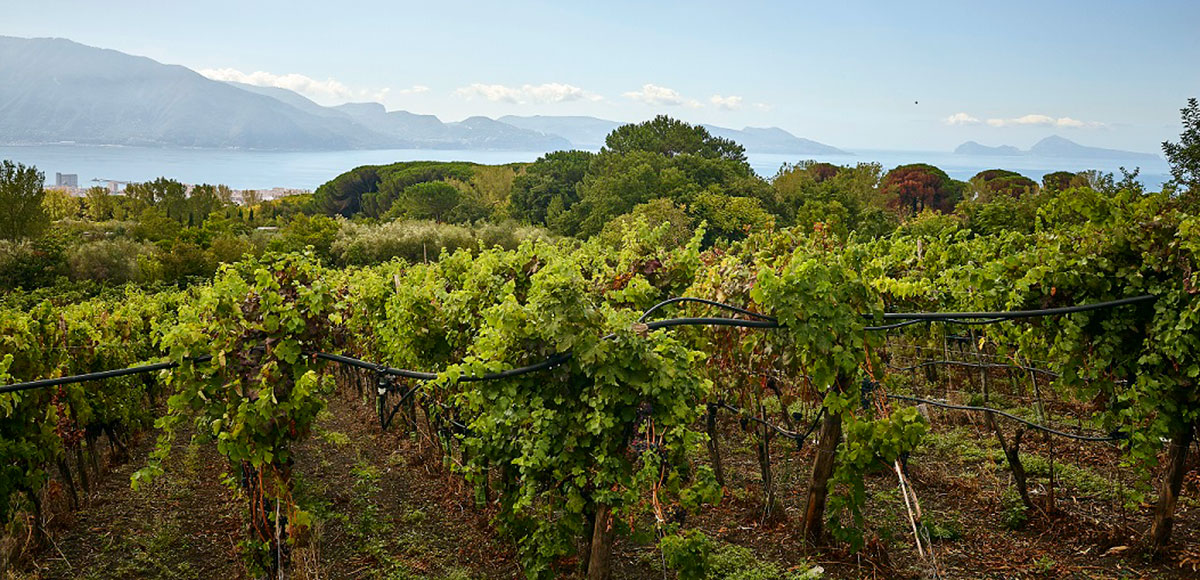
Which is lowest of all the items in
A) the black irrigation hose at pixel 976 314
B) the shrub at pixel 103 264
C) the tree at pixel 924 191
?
the shrub at pixel 103 264

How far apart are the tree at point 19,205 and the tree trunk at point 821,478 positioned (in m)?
36.4

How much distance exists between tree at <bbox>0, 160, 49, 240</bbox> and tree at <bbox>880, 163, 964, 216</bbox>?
4582cm

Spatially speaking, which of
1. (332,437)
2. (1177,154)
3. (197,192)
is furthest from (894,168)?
(332,437)

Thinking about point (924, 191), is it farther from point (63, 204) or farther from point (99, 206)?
point (63, 204)

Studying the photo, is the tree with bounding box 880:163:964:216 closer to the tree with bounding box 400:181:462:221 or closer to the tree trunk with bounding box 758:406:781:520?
the tree with bounding box 400:181:462:221

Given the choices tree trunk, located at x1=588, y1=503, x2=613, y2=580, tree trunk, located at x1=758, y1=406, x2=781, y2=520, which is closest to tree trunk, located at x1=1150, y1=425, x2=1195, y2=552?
tree trunk, located at x1=758, y1=406, x2=781, y2=520

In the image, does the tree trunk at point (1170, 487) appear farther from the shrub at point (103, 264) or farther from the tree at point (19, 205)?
the tree at point (19, 205)

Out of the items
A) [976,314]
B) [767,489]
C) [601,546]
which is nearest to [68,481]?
[601,546]

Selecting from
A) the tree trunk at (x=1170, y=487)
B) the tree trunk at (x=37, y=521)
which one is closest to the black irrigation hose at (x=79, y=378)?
the tree trunk at (x=37, y=521)

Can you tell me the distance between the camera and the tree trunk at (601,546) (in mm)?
3877

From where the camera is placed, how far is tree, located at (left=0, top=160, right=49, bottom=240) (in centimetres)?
3222

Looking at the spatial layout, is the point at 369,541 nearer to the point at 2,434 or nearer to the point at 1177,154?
the point at 2,434

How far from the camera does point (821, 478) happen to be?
17.3ft

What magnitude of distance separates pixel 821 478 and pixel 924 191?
49356 millimetres
